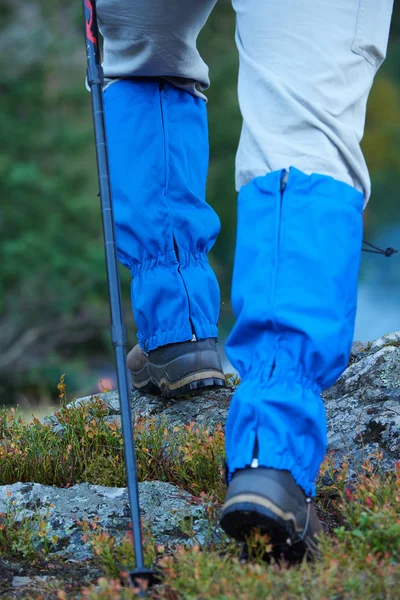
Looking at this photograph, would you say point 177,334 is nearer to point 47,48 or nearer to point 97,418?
point 97,418

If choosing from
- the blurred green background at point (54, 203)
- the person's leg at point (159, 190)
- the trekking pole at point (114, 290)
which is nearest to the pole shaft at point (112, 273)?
the trekking pole at point (114, 290)

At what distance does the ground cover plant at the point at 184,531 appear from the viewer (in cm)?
157

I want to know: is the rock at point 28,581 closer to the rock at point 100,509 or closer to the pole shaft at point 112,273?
the rock at point 100,509

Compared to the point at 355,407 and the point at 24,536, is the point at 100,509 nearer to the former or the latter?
the point at 24,536

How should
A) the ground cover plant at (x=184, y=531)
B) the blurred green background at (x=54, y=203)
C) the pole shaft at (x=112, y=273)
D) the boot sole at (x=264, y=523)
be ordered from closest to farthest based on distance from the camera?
the ground cover plant at (x=184, y=531), the boot sole at (x=264, y=523), the pole shaft at (x=112, y=273), the blurred green background at (x=54, y=203)

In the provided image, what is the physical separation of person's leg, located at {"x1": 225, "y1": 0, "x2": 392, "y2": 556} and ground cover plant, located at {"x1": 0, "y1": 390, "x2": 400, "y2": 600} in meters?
0.15

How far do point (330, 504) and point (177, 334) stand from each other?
0.87 m

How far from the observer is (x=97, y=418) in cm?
286

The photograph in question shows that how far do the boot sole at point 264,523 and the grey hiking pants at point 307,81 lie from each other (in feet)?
2.57

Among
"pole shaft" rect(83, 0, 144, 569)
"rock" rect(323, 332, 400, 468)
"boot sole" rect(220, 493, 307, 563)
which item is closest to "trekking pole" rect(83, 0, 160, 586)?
"pole shaft" rect(83, 0, 144, 569)

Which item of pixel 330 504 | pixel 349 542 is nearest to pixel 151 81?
pixel 330 504

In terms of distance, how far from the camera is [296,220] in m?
1.84

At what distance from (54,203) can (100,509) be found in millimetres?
12920

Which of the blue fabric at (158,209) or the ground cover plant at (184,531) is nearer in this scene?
the ground cover plant at (184,531)
